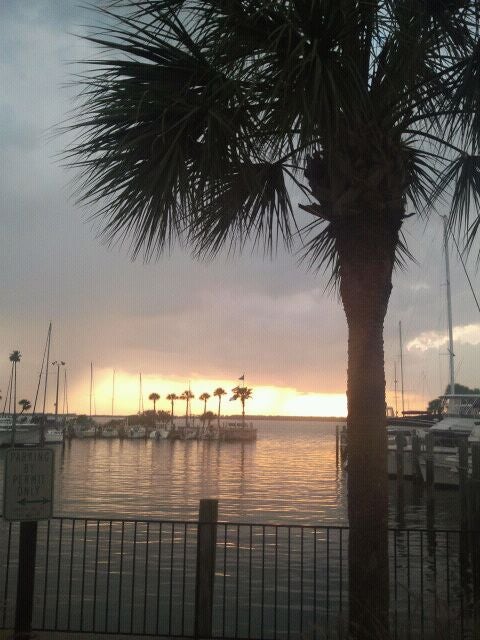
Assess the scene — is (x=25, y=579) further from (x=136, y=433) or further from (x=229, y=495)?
(x=136, y=433)

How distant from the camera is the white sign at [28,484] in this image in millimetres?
6262

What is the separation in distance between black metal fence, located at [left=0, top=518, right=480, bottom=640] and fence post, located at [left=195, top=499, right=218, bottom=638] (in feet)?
0.69

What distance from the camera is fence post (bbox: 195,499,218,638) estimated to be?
721cm

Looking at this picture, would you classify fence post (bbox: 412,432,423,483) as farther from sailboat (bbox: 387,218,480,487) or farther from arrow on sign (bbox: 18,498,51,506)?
arrow on sign (bbox: 18,498,51,506)

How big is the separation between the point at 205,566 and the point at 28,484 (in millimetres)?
2121

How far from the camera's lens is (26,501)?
6324mm

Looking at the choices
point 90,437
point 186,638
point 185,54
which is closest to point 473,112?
point 185,54

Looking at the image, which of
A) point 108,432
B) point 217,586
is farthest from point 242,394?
point 217,586

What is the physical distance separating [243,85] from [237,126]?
1.26 feet

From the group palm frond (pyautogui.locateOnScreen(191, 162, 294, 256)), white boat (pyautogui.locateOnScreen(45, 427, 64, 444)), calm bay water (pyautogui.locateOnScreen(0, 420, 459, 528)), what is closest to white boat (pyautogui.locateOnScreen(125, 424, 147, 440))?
white boat (pyautogui.locateOnScreen(45, 427, 64, 444))

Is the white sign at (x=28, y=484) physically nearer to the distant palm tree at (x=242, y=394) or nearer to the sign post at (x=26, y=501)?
the sign post at (x=26, y=501)

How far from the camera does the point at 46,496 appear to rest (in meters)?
6.43

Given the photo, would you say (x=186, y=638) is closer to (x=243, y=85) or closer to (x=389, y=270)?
(x=389, y=270)

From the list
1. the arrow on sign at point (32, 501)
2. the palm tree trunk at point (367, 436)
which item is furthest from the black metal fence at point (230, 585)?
the arrow on sign at point (32, 501)
